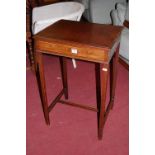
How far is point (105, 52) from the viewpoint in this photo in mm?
1270

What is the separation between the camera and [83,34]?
1417 millimetres

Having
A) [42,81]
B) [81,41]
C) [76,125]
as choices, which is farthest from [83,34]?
[76,125]

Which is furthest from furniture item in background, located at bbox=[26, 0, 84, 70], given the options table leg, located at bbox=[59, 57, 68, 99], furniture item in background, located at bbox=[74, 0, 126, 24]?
furniture item in background, located at bbox=[74, 0, 126, 24]

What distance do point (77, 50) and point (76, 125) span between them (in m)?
0.71

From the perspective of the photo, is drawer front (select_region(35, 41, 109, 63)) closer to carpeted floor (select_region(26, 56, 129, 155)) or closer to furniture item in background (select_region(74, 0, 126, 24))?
carpeted floor (select_region(26, 56, 129, 155))

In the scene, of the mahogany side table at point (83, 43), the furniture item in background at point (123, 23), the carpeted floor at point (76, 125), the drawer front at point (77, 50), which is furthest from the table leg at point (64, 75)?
the furniture item in background at point (123, 23)

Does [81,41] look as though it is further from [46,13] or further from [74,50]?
[46,13]

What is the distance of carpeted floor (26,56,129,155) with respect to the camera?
1572 mm
